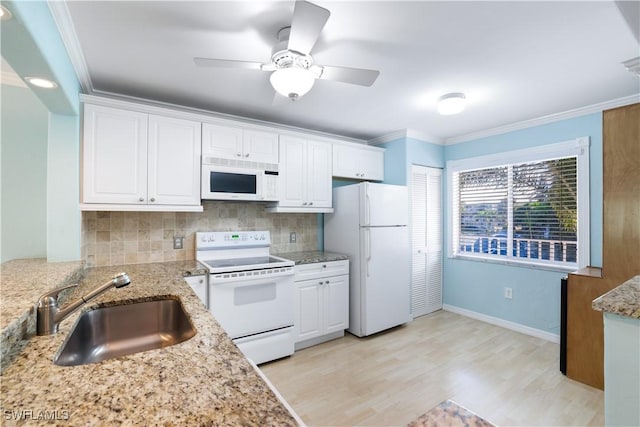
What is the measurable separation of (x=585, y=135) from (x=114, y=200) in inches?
172

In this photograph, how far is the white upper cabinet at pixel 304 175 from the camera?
124 inches

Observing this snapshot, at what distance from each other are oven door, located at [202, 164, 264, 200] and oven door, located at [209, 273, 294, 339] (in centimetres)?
77

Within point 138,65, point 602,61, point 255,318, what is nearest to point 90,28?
point 138,65

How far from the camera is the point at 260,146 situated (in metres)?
2.99

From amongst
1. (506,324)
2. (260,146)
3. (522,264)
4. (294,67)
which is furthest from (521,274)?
(294,67)

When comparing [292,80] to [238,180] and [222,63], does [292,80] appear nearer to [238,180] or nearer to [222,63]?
[222,63]

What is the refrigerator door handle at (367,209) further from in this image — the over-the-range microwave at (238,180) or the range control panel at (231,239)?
the range control panel at (231,239)

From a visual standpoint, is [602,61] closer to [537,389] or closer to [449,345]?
[537,389]

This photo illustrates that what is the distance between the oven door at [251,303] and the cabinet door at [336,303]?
472mm

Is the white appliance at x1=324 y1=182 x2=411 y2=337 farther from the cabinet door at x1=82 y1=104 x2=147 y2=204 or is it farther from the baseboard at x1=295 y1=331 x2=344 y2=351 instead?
the cabinet door at x1=82 y1=104 x2=147 y2=204

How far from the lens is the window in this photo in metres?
3.03

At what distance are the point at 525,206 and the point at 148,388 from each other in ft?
12.7

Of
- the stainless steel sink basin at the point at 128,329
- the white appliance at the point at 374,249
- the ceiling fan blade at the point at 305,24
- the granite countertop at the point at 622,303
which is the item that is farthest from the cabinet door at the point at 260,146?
the granite countertop at the point at 622,303

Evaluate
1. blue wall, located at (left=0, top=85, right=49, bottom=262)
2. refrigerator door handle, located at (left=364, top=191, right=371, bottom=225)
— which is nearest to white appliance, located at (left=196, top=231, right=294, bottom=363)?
refrigerator door handle, located at (left=364, top=191, right=371, bottom=225)
